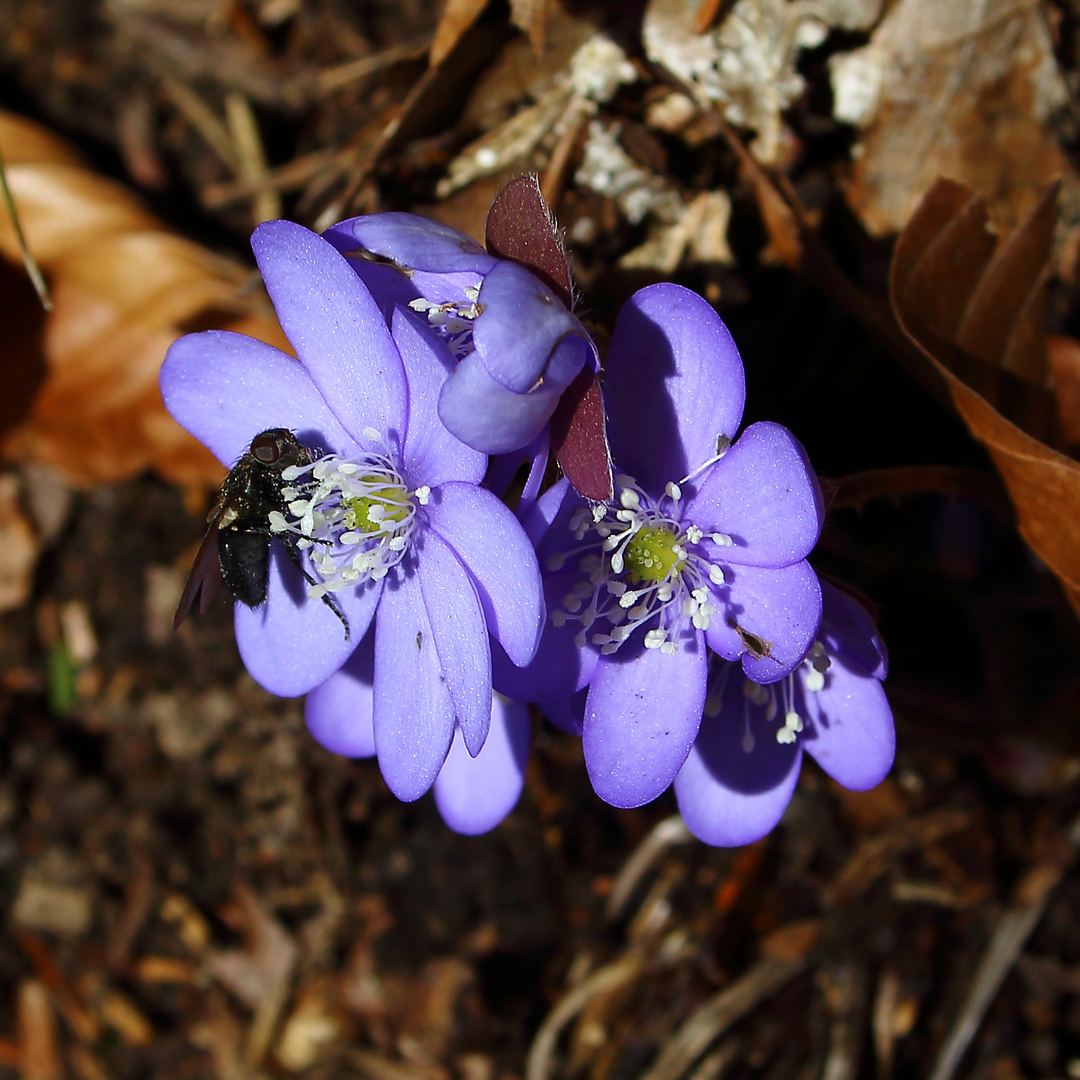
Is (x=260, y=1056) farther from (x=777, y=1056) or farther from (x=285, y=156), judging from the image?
(x=285, y=156)

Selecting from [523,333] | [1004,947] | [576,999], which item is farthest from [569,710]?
[1004,947]

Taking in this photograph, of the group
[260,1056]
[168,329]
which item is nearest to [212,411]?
[168,329]

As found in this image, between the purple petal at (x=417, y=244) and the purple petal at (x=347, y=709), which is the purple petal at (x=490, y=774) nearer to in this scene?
the purple petal at (x=347, y=709)

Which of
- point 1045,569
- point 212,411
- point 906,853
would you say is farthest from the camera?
point 906,853

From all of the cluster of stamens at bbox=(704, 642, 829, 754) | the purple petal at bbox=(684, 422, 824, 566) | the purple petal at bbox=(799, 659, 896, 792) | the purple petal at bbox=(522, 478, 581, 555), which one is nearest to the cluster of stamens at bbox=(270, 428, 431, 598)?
the purple petal at bbox=(522, 478, 581, 555)

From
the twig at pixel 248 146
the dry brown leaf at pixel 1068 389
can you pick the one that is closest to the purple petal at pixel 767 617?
the dry brown leaf at pixel 1068 389

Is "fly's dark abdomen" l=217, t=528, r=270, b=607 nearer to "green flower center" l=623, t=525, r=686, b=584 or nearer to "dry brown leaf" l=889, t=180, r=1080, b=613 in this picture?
"green flower center" l=623, t=525, r=686, b=584

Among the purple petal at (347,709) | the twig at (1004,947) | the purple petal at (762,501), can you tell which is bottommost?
the twig at (1004,947)
